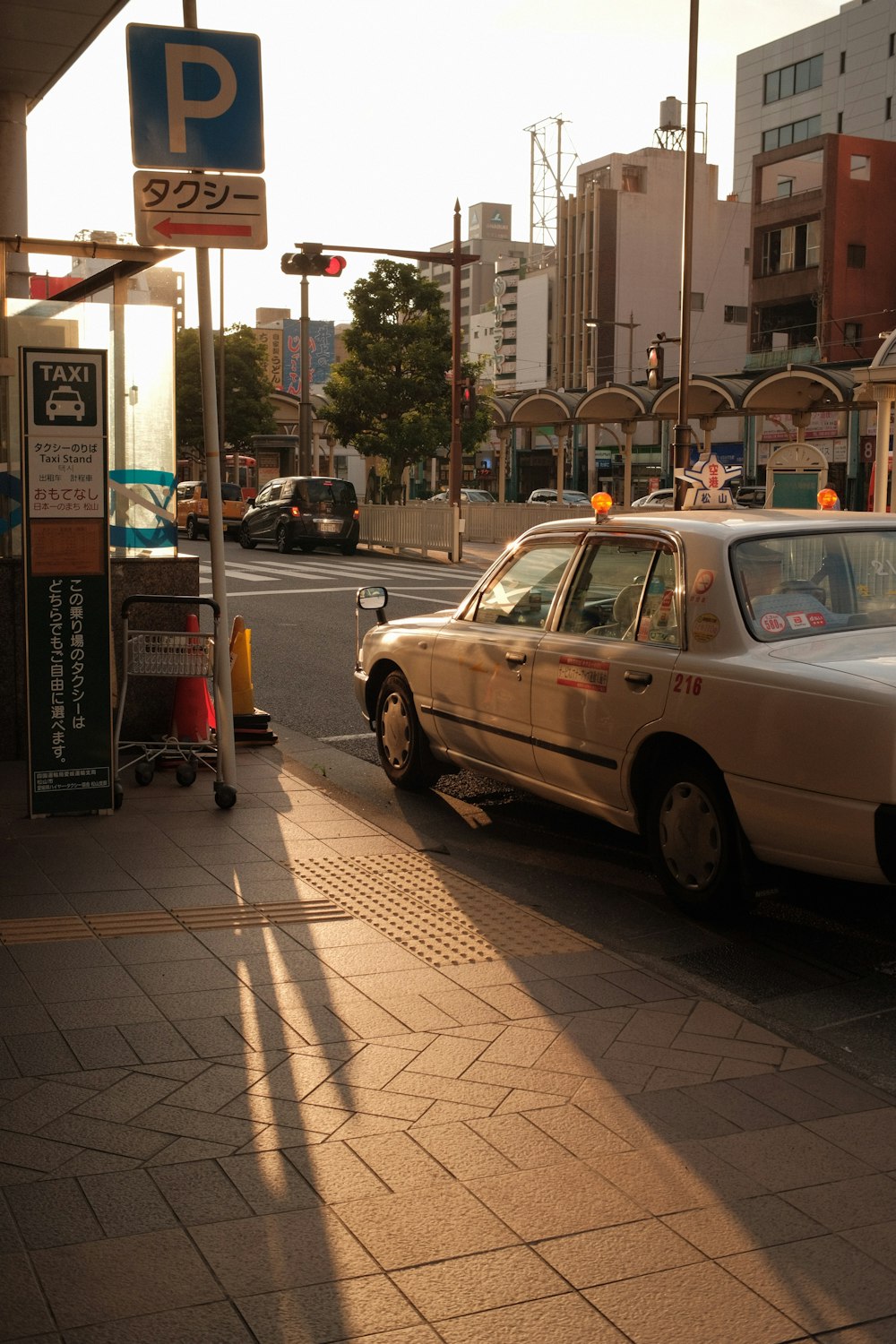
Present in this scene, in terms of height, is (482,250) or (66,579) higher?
(482,250)

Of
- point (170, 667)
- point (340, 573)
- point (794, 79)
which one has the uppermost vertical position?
point (794, 79)

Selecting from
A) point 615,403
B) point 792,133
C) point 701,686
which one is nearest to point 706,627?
point 701,686

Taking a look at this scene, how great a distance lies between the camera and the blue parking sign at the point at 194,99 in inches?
271

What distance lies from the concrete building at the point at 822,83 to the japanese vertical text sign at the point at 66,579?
5854 cm

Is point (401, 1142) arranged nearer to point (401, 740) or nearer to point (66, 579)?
point (66, 579)

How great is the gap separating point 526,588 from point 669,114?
307ft

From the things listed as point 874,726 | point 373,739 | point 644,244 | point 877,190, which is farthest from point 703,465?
point 644,244

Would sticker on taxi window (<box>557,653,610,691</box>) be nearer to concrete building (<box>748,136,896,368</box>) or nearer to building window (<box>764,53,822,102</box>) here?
concrete building (<box>748,136,896,368</box>)

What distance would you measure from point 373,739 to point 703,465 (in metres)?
12.2

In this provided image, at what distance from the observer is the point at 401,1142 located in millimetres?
3672

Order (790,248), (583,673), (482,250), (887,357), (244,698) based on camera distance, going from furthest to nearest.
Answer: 1. (482,250)
2. (790,248)
3. (887,357)
4. (244,698)
5. (583,673)

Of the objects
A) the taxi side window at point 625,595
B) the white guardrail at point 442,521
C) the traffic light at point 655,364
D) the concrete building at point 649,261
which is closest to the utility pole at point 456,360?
the white guardrail at point 442,521

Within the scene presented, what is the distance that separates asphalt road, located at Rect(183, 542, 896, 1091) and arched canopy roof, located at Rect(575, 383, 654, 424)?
79.8 ft

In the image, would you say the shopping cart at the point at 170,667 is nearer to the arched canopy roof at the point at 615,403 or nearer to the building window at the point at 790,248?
the arched canopy roof at the point at 615,403
